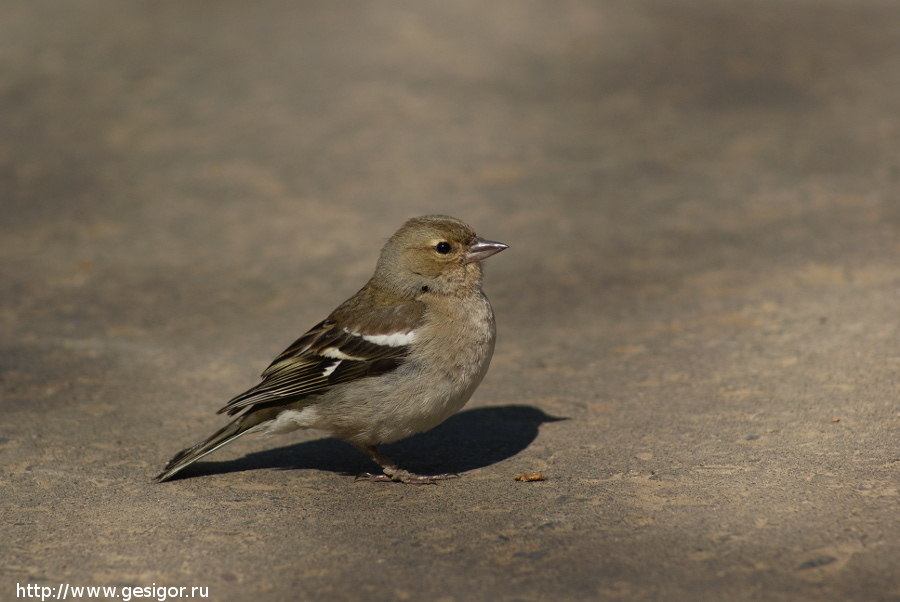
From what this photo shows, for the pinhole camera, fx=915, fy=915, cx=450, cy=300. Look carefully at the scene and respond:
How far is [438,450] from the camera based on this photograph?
5207mm

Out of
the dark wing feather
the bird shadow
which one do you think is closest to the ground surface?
the bird shadow

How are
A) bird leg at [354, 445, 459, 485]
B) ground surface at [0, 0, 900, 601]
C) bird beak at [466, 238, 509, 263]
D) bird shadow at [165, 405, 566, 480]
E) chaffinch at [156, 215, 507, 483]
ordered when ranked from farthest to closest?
bird beak at [466, 238, 509, 263]
bird shadow at [165, 405, 566, 480]
bird leg at [354, 445, 459, 485]
chaffinch at [156, 215, 507, 483]
ground surface at [0, 0, 900, 601]

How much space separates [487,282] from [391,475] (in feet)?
9.81

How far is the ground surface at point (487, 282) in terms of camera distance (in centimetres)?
386

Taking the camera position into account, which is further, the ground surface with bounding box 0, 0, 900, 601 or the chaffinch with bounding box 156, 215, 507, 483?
the chaffinch with bounding box 156, 215, 507, 483

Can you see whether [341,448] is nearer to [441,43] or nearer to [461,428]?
[461,428]

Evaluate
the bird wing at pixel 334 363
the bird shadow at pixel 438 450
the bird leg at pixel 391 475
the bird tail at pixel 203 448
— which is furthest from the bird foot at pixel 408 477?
the bird tail at pixel 203 448

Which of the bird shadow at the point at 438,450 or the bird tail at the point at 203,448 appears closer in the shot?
the bird tail at the point at 203,448

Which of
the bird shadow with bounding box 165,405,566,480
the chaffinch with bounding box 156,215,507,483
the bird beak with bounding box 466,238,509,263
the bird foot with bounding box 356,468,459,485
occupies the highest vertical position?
the bird beak with bounding box 466,238,509,263

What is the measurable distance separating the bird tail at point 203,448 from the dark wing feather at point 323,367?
3.5 inches

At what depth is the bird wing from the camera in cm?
465

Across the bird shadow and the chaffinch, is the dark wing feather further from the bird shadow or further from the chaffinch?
the bird shadow

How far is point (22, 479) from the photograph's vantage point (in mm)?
4691

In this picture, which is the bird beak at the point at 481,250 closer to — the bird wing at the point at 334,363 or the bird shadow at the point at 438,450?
the bird wing at the point at 334,363
